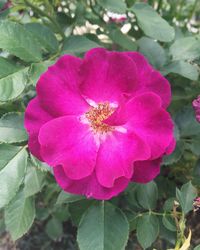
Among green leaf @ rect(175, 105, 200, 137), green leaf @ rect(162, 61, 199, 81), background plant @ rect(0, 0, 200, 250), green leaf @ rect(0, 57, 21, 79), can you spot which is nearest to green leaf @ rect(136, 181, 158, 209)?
background plant @ rect(0, 0, 200, 250)

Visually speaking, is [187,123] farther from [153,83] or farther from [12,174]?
[12,174]

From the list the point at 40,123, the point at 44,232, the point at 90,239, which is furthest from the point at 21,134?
the point at 44,232

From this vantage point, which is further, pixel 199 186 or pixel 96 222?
pixel 199 186

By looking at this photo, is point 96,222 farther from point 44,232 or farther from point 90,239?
point 44,232

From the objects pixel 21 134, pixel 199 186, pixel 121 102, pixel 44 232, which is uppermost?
pixel 121 102

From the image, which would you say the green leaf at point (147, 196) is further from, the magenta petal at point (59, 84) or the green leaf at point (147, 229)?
the magenta petal at point (59, 84)

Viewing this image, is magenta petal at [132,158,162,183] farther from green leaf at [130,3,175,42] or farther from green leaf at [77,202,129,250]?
green leaf at [130,3,175,42]
